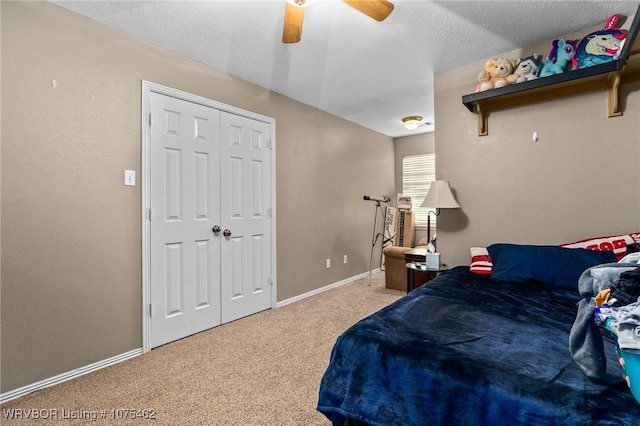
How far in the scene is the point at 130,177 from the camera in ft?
7.52

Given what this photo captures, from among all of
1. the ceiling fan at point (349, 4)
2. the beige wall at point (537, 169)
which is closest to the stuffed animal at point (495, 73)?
the beige wall at point (537, 169)

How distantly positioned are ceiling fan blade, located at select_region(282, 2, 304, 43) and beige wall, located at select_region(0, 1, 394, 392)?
1210 millimetres

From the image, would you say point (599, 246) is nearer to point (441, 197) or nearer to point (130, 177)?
point (441, 197)

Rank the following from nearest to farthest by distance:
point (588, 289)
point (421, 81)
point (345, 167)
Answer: point (588, 289) → point (421, 81) → point (345, 167)

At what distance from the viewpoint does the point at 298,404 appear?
1.72 meters

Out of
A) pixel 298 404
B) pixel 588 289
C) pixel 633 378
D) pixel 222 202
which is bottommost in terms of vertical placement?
pixel 298 404

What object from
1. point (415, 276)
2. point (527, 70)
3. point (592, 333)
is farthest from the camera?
point (415, 276)

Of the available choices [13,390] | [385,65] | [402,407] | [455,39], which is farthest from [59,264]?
[455,39]

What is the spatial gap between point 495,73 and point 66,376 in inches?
152

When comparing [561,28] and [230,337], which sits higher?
[561,28]

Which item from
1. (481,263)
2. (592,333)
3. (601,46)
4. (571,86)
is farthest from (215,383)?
(601,46)

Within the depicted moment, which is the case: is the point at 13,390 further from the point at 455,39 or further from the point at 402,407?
the point at 455,39

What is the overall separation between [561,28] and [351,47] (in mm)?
1576

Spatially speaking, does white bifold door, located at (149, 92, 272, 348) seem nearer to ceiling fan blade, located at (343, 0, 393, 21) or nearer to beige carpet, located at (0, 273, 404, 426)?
beige carpet, located at (0, 273, 404, 426)
